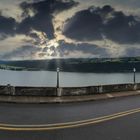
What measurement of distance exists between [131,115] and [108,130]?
2.89 metres

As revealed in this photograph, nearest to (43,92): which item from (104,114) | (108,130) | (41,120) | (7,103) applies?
(7,103)

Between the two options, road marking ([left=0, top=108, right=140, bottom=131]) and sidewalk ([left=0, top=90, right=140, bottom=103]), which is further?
sidewalk ([left=0, top=90, right=140, bottom=103])

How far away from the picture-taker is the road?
290 inches

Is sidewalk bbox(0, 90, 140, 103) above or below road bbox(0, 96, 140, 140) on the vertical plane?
above

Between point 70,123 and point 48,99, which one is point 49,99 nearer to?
point 48,99

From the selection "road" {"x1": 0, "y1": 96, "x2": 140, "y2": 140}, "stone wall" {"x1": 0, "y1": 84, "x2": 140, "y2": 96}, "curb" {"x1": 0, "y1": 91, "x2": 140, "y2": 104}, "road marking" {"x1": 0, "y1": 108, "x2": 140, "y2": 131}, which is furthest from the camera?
"stone wall" {"x1": 0, "y1": 84, "x2": 140, "y2": 96}

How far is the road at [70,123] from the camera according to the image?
7375 mm

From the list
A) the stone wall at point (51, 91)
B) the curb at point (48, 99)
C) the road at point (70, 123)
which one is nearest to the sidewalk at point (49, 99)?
the curb at point (48, 99)

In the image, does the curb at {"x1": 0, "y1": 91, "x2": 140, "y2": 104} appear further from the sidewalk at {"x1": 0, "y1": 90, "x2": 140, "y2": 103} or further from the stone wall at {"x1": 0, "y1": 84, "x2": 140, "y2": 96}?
the stone wall at {"x1": 0, "y1": 84, "x2": 140, "y2": 96}

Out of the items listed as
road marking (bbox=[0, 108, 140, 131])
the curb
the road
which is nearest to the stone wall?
the curb

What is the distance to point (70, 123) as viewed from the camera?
29.5 feet

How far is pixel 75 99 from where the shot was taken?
48.4 feet

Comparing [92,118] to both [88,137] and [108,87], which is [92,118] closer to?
[88,137]

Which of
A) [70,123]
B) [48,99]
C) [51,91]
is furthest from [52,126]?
[51,91]
